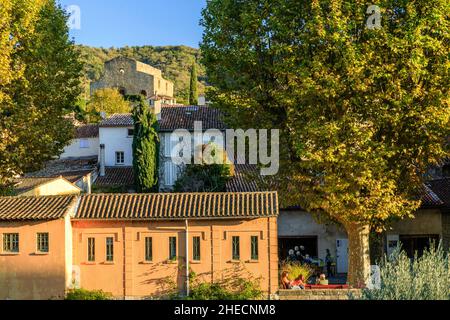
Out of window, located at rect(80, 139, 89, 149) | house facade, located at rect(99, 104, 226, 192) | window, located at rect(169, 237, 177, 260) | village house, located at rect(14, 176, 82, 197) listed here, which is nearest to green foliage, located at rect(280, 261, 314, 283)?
window, located at rect(169, 237, 177, 260)

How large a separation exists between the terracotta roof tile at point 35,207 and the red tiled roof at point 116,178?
71.4 feet

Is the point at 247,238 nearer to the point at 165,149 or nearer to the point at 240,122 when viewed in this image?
the point at 240,122

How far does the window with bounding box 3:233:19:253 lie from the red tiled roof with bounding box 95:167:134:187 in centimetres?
2288

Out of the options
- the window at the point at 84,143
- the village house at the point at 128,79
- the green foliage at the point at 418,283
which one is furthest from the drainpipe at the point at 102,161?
the village house at the point at 128,79

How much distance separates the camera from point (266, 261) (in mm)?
27281

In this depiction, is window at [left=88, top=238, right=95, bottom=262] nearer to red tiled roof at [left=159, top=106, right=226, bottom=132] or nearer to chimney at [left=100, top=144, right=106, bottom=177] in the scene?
red tiled roof at [left=159, top=106, right=226, bottom=132]

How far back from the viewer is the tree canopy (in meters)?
24.2

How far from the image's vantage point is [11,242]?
26.9m

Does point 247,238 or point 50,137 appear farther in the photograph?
point 50,137

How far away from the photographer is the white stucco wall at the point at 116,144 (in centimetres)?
5647

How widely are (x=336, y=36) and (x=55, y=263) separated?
14674 mm

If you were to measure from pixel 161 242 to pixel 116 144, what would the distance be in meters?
30.3
